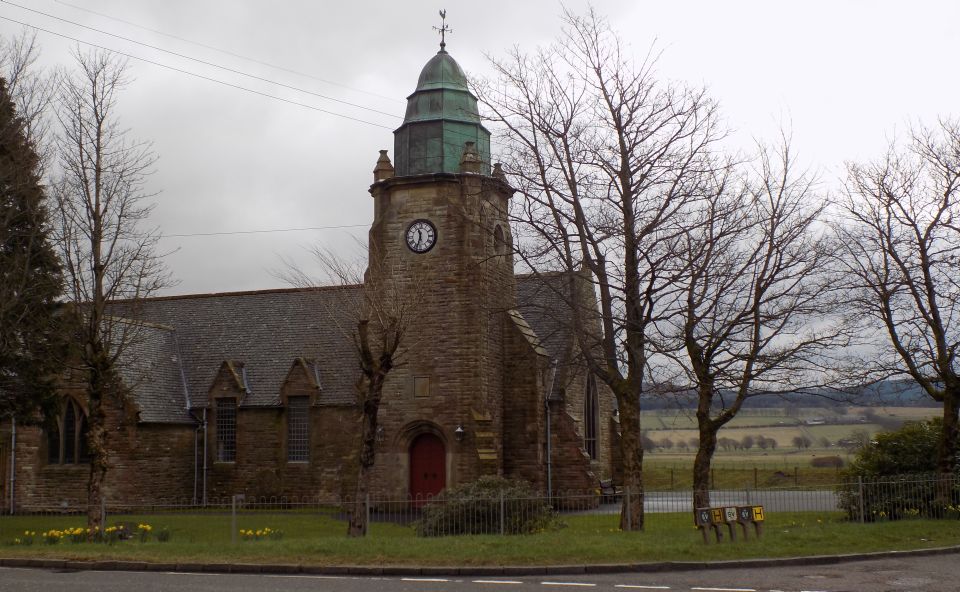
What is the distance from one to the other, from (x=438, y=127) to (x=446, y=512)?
48.2 feet

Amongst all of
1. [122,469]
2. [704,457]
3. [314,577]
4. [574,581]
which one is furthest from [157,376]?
[574,581]

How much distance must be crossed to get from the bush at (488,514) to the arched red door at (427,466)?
8.96 metres

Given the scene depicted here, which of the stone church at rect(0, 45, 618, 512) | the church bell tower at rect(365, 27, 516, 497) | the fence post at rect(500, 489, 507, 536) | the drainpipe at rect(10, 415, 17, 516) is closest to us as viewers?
the fence post at rect(500, 489, 507, 536)

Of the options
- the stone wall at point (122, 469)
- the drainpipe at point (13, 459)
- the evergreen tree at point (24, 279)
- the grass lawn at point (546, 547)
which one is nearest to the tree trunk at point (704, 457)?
the grass lawn at point (546, 547)

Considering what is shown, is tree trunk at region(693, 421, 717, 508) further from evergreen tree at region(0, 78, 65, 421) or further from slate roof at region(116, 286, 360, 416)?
evergreen tree at region(0, 78, 65, 421)

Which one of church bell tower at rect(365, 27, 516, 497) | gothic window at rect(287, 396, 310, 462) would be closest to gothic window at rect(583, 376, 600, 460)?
church bell tower at rect(365, 27, 516, 497)

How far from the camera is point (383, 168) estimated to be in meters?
31.6

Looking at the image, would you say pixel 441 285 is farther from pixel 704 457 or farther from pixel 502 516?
pixel 502 516

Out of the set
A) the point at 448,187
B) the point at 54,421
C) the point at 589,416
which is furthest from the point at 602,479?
the point at 54,421

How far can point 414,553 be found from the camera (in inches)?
640

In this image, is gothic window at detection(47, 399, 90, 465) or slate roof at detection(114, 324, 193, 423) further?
gothic window at detection(47, 399, 90, 465)

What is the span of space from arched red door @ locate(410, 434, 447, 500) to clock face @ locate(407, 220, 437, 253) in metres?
6.10

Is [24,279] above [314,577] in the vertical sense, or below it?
above

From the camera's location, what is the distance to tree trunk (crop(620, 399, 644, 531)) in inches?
780
